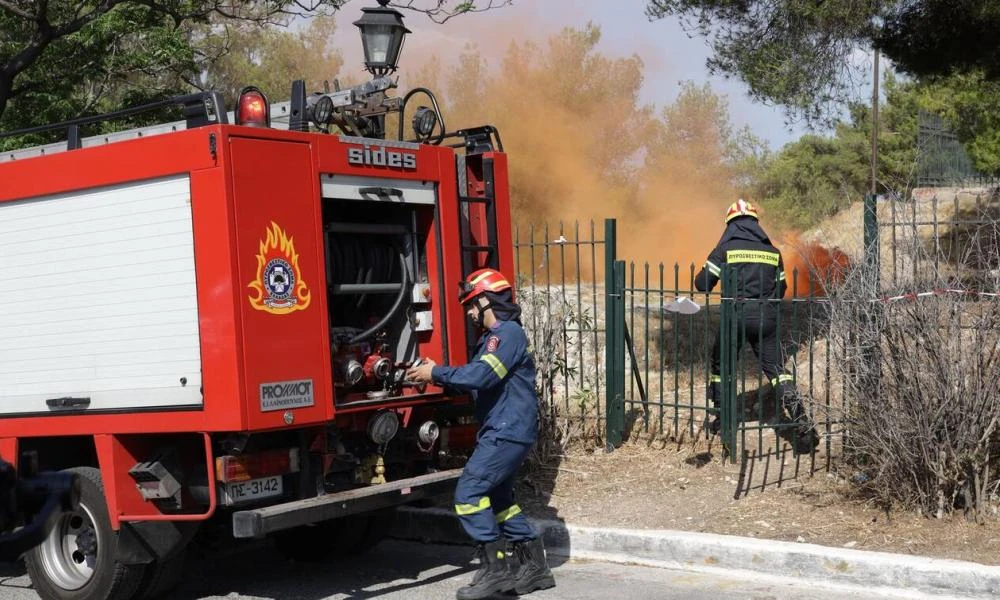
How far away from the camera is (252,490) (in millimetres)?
→ 6059

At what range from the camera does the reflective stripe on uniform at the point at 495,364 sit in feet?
20.5

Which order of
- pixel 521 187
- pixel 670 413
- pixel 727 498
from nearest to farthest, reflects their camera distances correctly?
pixel 727 498 → pixel 670 413 → pixel 521 187

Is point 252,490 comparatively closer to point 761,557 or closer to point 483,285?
point 483,285

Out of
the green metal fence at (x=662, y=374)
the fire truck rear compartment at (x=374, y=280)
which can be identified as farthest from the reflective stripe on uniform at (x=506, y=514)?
the green metal fence at (x=662, y=374)

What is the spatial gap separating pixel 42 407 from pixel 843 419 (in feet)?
16.0

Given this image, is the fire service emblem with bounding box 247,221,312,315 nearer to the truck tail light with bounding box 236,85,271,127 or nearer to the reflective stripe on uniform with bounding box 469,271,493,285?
the truck tail light with bounding box 236,85,271,127

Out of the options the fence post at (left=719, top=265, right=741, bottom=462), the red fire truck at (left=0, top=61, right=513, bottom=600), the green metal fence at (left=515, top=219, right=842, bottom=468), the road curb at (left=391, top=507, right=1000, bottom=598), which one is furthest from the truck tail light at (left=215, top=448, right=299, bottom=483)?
the fence post at (left=719, top=265, right=741, bottom=462)

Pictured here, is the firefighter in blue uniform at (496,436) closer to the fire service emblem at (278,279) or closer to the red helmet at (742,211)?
the fire service emblem at (278,279)

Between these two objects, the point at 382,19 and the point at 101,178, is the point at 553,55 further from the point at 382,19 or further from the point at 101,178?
the point at 101,178

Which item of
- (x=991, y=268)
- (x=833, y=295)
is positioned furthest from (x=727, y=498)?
(x=991, y=268)

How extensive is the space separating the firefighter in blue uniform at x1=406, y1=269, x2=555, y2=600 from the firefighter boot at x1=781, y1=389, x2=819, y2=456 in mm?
2216

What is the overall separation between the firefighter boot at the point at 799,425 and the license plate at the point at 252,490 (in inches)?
138

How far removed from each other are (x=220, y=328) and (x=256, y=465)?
2.57 feet

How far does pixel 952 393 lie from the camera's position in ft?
21.6
